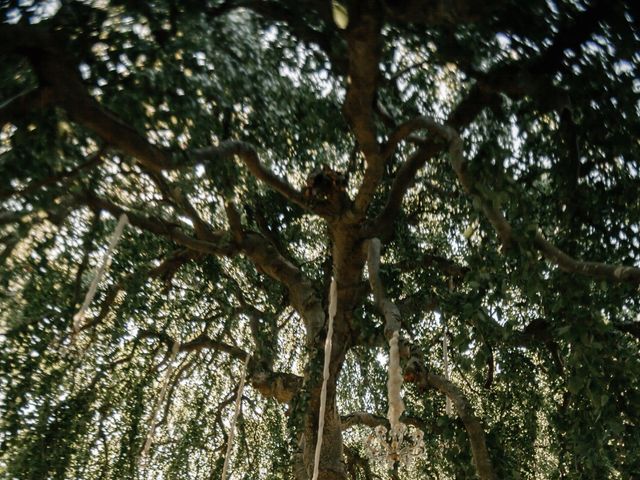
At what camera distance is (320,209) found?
3.47 m

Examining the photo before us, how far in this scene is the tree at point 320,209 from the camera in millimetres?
2223

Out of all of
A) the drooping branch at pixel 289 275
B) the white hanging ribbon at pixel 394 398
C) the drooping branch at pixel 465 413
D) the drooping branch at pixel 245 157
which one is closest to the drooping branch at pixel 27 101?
the drooping branch at pixel 245 157

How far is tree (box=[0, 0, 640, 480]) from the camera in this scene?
7.29 ft

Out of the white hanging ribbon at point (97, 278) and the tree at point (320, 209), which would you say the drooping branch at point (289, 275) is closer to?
the tree at point (320, 209)

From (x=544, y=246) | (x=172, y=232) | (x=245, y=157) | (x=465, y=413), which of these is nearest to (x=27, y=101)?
(x=245, y=157)

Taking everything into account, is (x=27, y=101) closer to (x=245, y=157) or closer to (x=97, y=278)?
(x=97, y=278)

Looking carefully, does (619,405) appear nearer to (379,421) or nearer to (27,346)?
(379,421)

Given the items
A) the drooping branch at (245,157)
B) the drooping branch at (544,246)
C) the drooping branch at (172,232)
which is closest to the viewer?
the drooping branch at (544,246)

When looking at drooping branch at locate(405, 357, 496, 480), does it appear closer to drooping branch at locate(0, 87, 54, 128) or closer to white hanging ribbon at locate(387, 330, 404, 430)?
white hanging ribbon at locate(387, 330, 404, 430)

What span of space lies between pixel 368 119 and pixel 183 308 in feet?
13.1

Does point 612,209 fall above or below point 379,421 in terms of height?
above

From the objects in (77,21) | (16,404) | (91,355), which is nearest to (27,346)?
(16,404)

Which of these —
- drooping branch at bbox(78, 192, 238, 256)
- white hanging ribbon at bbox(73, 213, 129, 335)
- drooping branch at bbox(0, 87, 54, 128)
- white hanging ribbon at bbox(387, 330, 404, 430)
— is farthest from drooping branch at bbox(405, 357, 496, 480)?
drooping branch at bbox(0, 87, 54, 128)

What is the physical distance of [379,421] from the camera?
4926 millimetres
